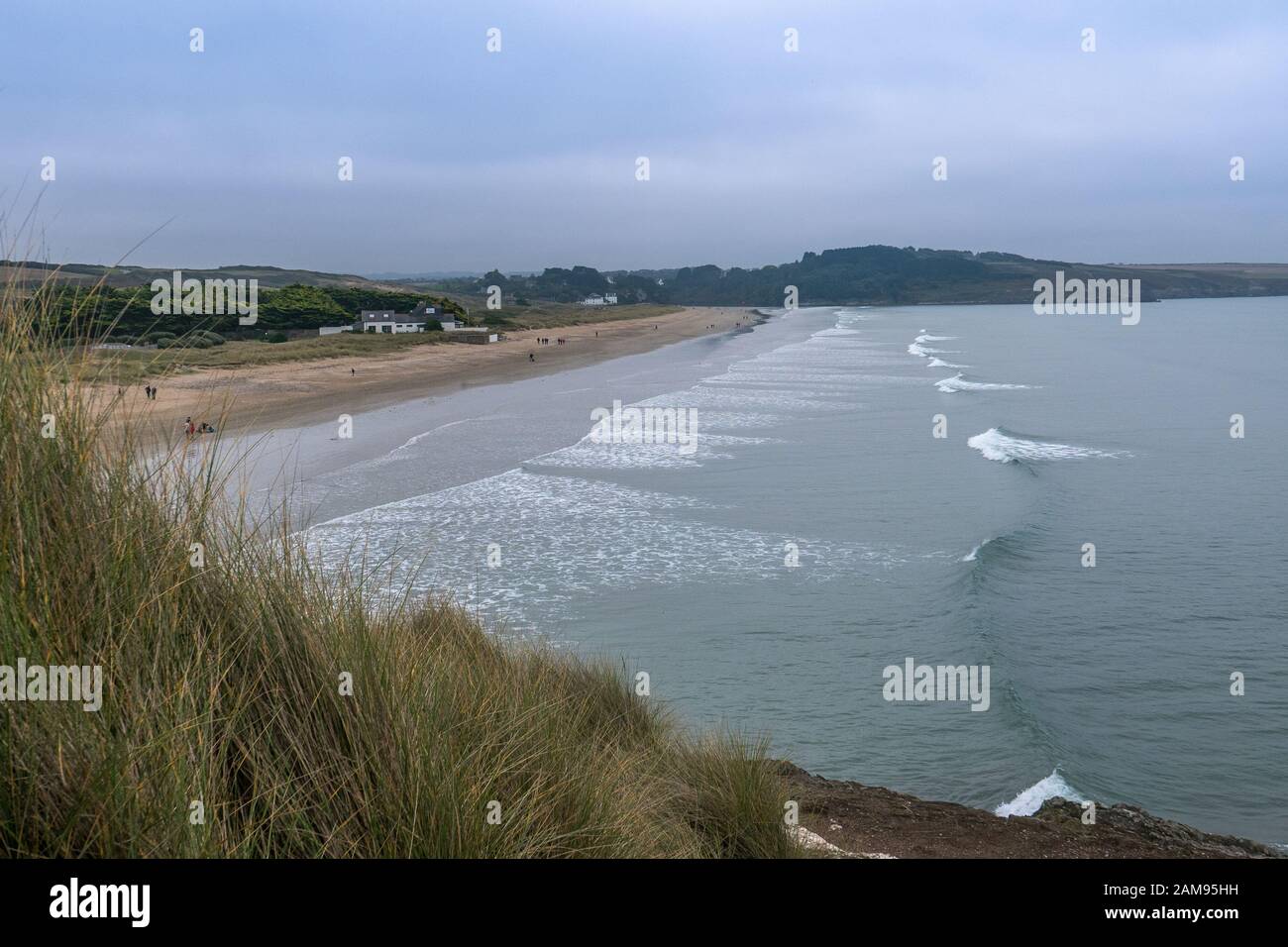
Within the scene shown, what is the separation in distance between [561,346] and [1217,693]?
56803mm

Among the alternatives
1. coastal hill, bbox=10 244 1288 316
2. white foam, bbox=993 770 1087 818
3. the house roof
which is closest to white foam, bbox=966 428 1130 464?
white foam, bbox=993 770 1087 818

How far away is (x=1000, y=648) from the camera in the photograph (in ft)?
37.6

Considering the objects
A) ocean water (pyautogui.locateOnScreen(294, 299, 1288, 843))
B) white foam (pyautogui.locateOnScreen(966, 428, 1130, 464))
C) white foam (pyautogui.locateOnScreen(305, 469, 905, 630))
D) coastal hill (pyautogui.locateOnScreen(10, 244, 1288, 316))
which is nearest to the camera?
ocean water (pyautogui.locateOnScreen(294, 299, 1288, 843))

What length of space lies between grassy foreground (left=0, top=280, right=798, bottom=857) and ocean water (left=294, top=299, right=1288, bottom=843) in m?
2.79

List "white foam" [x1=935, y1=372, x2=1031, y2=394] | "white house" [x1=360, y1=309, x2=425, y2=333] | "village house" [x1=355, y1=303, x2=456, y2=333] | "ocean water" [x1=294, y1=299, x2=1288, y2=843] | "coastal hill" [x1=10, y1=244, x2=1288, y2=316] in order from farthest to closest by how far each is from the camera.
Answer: "coastal hill" [x1=10, y1=244, x2=1288, y2=316] → "village house" [x1=355, y1=303, x2=456, y2=333] → "white house" [x1=360, y1=309, x2=425, y2=333] → "white foam" [x1=935, y1=372, x2=1031, y2=394] → "ocean water" [x1=294, y1=299, x2=1288, y2=843]

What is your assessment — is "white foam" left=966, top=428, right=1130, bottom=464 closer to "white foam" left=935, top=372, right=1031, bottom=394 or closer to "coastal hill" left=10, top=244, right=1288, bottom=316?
"white foam" left=935, top=372, right=1031, bottom=394


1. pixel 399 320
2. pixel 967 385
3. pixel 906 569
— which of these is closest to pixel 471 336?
pixel 399 320

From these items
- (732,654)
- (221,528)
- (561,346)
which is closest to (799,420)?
(732,654)

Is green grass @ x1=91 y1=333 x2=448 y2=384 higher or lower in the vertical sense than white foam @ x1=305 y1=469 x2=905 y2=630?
higher

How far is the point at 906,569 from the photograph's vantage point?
14.5m

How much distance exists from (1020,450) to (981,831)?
1934cm

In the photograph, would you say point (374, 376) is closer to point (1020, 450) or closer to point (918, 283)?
point (1020, 450)

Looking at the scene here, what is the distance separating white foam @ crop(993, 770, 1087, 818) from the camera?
25.5 ft

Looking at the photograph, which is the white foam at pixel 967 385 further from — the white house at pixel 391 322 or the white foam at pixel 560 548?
the white house at pixel 391 322
